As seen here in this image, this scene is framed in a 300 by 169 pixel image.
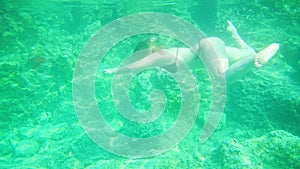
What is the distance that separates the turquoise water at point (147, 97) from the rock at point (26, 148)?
4cm

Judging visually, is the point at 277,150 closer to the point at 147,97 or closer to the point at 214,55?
the point at 214,55

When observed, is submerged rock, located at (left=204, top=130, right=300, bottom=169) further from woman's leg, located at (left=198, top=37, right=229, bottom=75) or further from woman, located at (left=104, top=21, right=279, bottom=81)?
woman's leg, located at (left=198, top=37, right=229, bottom=75)

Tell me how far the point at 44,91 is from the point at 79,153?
3840 millimetres

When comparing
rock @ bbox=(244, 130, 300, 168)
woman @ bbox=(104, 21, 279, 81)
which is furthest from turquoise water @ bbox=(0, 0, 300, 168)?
woman @ bbox=(104, 21, 279, 81)

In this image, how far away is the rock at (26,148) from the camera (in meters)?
7.83

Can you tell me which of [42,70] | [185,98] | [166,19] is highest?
[166,19]

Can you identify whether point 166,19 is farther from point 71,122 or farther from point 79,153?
point 79,153

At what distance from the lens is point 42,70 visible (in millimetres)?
9203

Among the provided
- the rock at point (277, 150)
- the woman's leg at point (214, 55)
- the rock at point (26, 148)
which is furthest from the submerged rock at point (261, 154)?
the rock at point (26, 148)

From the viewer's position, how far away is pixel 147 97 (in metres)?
6.43

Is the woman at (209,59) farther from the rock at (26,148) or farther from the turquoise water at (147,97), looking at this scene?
the rock at (26,148)

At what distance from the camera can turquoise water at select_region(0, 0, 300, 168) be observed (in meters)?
4.39

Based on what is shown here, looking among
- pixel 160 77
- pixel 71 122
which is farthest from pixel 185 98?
pixel 71 122

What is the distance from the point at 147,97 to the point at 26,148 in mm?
5003
